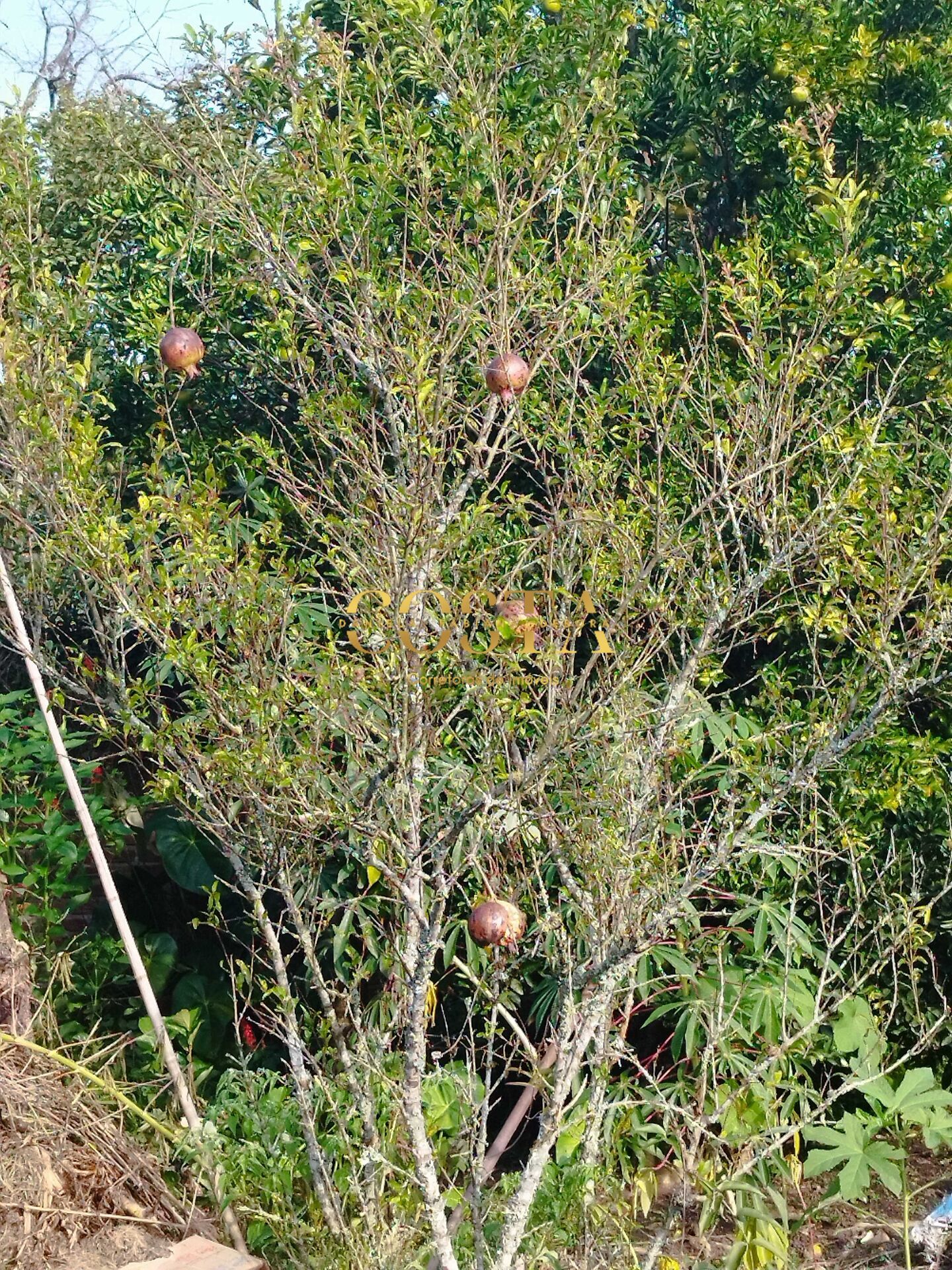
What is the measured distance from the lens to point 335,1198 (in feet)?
11.0

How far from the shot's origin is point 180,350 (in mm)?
3836

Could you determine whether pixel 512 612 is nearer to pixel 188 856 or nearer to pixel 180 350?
pixel 180 350

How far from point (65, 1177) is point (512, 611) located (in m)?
2.06

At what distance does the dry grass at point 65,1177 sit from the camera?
3252mm

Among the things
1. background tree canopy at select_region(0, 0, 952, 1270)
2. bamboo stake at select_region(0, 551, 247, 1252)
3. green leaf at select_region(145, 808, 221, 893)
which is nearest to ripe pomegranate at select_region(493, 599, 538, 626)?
background tree canopy at select_region(0, 0, 952, 1270)

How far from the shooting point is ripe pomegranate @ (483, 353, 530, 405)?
10.4 ft

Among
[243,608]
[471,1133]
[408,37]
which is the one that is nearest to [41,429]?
[243,608]

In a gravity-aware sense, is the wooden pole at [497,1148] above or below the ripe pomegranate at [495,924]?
below

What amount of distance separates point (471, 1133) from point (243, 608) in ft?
4.37

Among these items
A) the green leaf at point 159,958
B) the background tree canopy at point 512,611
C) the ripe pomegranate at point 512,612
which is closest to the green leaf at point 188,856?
the background tree canopy at point 512,611

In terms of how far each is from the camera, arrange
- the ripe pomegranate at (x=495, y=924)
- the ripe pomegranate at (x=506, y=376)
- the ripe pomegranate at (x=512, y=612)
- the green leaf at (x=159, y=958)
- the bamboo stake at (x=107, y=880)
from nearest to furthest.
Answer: the ripe pomegranate at (x=512, y=612), the ripe pomegranate at (x=495, y=924), the ripe pomegranate at (x=506, y=376), the bamboo stake at (x=107, y=880), the green leaf at (x=159, y=958)

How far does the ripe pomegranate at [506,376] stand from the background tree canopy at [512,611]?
0.16 meters

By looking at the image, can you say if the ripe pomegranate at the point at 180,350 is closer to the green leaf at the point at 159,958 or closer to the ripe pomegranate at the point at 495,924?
the ripe pomegranate at the point at 495,924

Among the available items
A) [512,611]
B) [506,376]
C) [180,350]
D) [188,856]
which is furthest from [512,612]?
[188,856]
